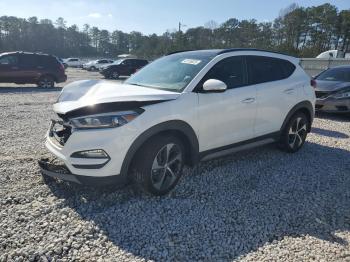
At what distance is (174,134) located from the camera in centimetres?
374

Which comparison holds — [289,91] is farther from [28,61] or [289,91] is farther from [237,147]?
[28,61]

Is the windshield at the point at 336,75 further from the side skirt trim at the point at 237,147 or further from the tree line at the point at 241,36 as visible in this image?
the tree line at the point at 241,36

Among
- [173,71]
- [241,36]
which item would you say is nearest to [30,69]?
[173,71]

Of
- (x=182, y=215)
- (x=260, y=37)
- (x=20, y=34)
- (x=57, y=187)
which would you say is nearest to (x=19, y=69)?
(x=57, y=187)

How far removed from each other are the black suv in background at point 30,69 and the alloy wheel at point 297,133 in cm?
→ 1359

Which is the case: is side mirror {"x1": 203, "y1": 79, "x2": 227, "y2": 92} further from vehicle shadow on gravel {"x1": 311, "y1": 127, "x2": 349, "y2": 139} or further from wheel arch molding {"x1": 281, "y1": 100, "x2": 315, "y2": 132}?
vehicle shadow on gravel {"x1": 311, "y1": 127, "x2": 349, "y2": 139}

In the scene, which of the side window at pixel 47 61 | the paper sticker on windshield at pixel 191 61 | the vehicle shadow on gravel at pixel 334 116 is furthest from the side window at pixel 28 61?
the paper sticker on windshield at pixel 191 61

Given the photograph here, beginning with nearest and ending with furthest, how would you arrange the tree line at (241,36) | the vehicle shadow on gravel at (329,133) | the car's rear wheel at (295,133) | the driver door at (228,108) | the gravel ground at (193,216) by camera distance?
the gravel ground at (193,216) → the driver door at (228,108) → the car's rear wheel at (295,133) → the vehicle shadow on gravel at (329,133) → the tree line at (241,36)

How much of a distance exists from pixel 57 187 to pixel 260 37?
5840 cm

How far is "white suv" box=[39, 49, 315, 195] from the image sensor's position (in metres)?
3.24

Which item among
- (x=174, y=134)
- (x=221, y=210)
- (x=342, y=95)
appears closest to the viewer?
(x=221, y=210)

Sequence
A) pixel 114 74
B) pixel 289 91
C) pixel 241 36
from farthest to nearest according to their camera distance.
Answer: pixel 241 36
pixel 114 74
pixel 289 91

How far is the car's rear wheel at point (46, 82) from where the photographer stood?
15.7m

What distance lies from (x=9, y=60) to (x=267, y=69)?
1365 cm
